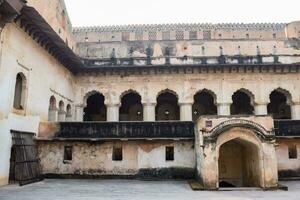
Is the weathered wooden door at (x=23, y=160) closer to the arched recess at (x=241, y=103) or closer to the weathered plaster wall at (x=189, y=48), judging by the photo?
the weathered plaster wall at (x=189, y=48)

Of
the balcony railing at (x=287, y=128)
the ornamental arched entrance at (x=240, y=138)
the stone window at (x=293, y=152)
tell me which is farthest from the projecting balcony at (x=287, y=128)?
the ornamental arched entrance at (x=240, y=138)

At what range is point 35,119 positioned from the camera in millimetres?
15266

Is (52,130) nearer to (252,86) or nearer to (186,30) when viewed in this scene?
(252,86)

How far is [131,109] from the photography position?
24.2 metres

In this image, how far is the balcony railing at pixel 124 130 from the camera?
16.0m

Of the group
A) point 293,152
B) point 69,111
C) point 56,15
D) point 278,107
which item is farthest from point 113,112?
point 278,107

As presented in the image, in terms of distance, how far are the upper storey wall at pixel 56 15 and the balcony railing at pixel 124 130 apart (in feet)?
20.2

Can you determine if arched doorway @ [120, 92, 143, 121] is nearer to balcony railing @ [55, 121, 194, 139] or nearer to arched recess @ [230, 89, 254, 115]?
arched recess @ [230, 89, 254, 115]

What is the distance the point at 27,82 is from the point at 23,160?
342 centimetres

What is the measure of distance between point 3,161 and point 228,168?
382 inches

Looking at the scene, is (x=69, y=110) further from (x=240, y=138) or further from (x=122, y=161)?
(x=240, y=138)

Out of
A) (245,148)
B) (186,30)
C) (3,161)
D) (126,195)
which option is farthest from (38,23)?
(186,30)

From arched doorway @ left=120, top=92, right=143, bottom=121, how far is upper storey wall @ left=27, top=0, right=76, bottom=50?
5.64m

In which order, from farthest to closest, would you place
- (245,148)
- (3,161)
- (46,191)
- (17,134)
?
(245,148) → (17,134) → (3,161) → (46,191)
